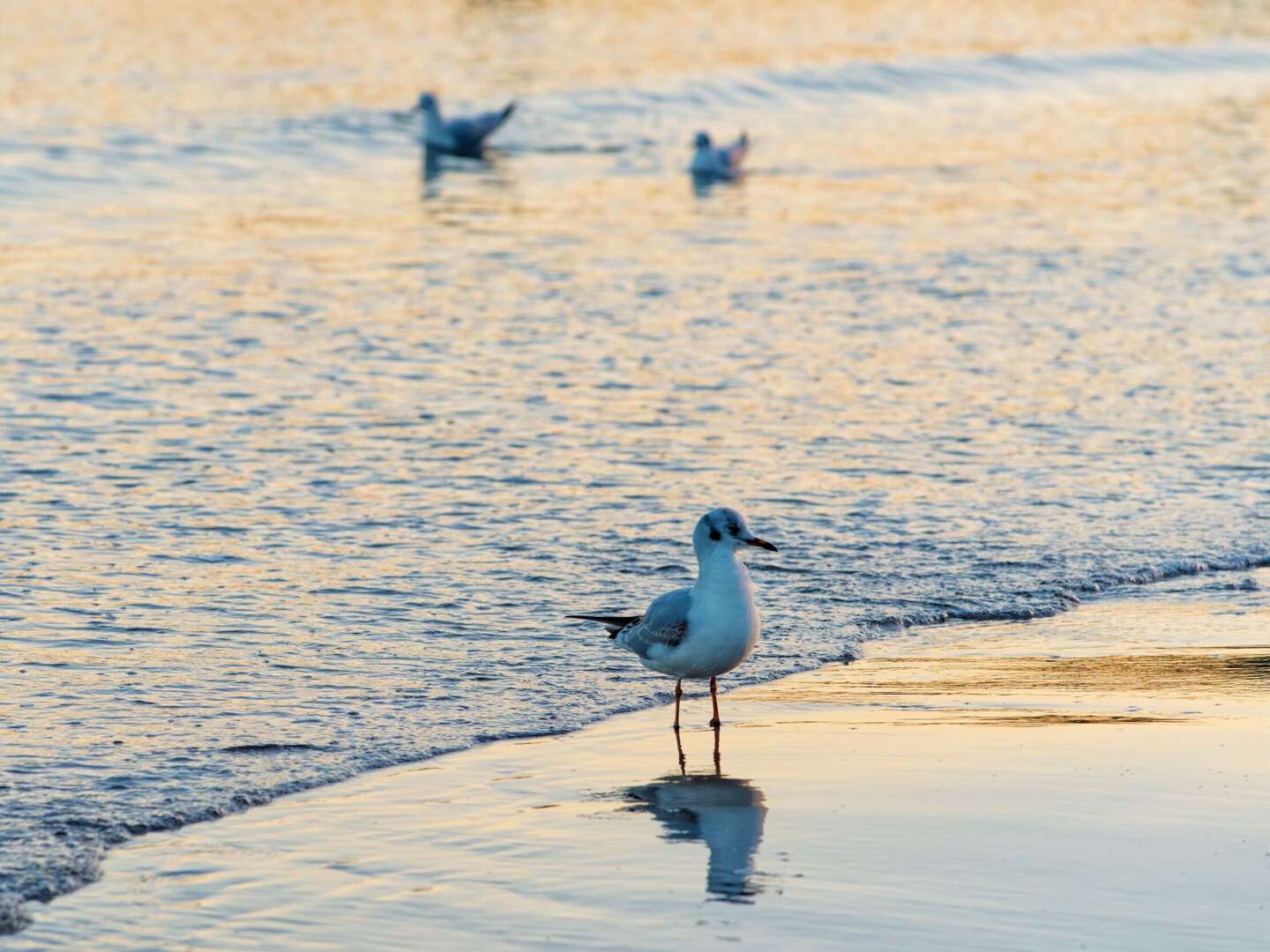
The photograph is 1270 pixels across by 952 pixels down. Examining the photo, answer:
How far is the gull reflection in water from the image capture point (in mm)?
5816

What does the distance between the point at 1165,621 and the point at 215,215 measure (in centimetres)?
1430

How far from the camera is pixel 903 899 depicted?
222 inches

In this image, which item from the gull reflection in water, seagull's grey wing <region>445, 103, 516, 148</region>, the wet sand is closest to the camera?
the wet sand

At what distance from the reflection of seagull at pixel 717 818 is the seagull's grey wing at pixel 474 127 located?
70.9 ft

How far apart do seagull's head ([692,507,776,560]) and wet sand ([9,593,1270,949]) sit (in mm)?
700

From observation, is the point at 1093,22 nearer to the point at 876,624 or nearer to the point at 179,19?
the point at 179,19

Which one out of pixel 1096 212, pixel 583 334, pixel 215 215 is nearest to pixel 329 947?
pixel 583 334

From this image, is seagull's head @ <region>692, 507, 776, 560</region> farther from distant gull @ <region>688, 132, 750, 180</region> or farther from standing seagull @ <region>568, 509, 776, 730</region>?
distant gull @ <region>688, 132, 750, 180</region>

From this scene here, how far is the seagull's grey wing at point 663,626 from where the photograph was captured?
7250 mm

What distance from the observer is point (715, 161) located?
24922mm

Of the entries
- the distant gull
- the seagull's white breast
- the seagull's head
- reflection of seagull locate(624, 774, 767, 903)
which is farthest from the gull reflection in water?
the distant gull

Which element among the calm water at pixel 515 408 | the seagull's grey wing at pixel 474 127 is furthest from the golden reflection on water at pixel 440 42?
the seagull's grey wing at pixel 474 127

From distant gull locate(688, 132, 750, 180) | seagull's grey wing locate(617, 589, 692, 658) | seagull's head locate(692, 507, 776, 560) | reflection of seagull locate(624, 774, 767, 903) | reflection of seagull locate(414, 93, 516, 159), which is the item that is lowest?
reflection of seagull locate(624, 774, 767, 903)

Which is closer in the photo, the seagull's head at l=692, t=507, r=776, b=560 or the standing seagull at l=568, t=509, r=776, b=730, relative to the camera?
the standing seagull at l=568, t=509, r=776, b=730
